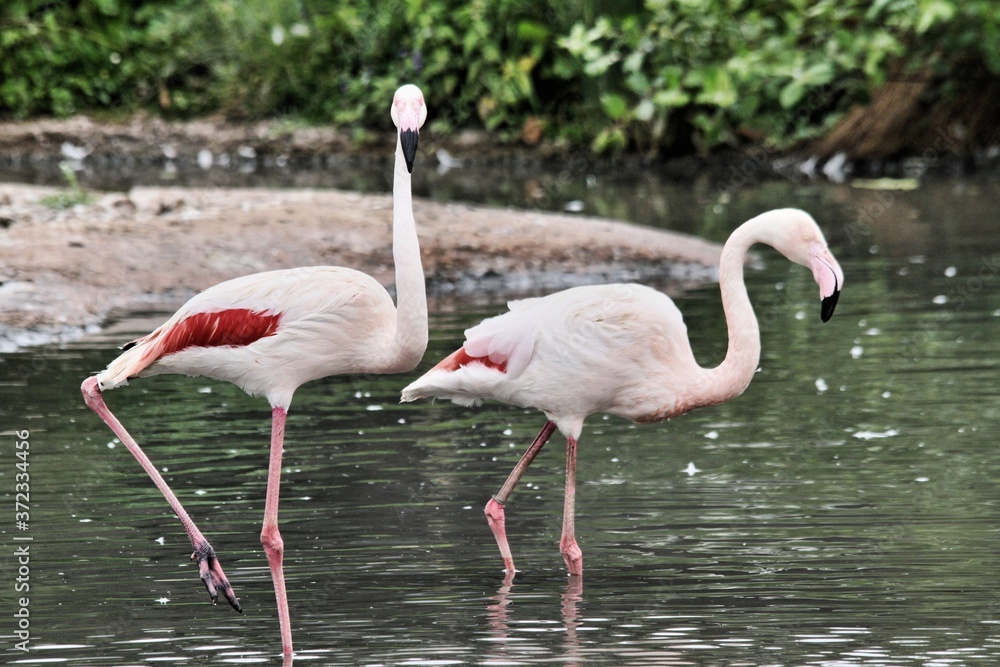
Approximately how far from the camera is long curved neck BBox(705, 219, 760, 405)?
4859mm

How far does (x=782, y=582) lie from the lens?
184 inches

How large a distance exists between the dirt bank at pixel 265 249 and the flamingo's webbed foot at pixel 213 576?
4.70 meters

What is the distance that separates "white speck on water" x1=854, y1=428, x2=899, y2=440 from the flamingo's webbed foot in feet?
9.47

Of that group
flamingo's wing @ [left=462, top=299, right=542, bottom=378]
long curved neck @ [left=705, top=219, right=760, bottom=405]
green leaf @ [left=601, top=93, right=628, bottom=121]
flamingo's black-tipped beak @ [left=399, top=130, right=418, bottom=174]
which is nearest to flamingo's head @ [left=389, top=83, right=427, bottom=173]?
flamingo's black-tipped beak @ [left=399, top=130, right=418, bottom=174]

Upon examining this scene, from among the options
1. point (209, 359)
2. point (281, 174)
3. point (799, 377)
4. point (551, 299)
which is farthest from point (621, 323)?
point (281, 174)

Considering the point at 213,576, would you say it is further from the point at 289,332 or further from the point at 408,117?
the point at 408,117

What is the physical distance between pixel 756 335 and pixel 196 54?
17.5 meters

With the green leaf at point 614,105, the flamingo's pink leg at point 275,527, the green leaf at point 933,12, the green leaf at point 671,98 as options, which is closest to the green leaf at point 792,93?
the green leaf at point 671,98

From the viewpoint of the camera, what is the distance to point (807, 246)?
4.82 meters

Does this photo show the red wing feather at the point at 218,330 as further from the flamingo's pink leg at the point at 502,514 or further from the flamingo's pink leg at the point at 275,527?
the flamingo's pink leg at the point at 502,514

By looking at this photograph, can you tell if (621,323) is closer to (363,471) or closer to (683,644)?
(683,644)

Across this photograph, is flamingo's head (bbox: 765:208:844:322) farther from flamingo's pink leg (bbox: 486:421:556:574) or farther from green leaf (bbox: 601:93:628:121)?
green leaf (bbox: 601:93:628:121)

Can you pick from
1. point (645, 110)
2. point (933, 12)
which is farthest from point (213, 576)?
point (645, 110)

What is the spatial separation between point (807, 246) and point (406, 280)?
122 centimetres
